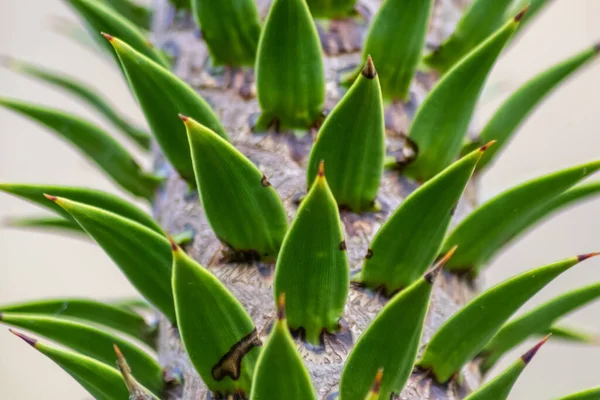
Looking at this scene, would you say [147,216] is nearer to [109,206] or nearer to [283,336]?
[109,206]

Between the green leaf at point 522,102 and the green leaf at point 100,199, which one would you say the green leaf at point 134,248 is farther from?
the green leaf at point 522,102

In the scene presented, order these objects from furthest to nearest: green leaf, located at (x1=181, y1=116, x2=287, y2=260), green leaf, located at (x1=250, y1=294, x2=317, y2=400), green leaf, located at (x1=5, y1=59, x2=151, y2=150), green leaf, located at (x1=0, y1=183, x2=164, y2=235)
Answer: green leaf, located at (x1=5, y1=59, x2=151, y2=150), green leaf, located at (x1=0, y1=183, x2=164, y2=235), green leaf, located at (x1=181, y1=116, x2=287, y2=260), green leaf, located at (x1=250, y1=294, x2=317, y2=400)

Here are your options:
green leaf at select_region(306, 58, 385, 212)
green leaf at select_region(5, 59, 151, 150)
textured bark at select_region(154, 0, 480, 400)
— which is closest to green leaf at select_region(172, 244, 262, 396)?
textured bark at select_region(154, 0, 480, 400)

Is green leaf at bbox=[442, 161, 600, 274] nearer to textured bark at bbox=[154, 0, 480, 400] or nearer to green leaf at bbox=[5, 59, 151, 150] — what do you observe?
textured bark at bbox=[154, 0, 480, 400]

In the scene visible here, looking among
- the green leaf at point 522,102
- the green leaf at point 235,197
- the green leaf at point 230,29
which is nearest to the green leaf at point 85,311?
the green leaf at point 235,197

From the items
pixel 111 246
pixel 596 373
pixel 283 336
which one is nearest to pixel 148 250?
pixel 111 246

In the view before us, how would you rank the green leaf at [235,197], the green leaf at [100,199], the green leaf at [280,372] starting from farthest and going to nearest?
the green leaf at [100,199], the green leaf at [235,197], the green leaf at [280,372]
